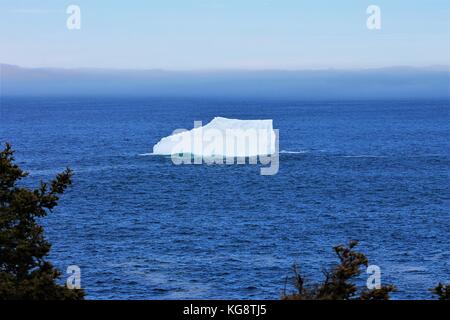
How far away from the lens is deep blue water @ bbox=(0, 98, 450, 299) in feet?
119

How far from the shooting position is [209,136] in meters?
75.1

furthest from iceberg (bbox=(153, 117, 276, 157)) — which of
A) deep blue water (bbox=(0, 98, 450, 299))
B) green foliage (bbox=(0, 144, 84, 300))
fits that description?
green foliage (bbox=(0, 144, 84, 300))

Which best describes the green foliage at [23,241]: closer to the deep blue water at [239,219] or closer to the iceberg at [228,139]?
the deep blue water at [239,219]

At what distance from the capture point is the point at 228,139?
75.6 m

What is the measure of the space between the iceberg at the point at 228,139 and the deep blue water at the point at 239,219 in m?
2.04

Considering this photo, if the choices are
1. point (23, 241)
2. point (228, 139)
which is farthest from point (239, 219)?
point (23, 241)

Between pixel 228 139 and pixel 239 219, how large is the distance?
26.3 m

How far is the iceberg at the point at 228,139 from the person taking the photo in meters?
74.4

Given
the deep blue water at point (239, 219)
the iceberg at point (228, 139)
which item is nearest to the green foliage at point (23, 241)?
the deep blue water at point (239, 219)

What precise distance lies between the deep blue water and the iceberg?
6.71ft

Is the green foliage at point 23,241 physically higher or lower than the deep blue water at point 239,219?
higher

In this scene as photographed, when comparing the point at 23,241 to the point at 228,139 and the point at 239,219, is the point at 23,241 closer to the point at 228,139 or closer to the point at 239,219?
the point at 239,219

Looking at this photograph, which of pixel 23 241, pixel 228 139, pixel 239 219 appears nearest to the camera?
pixel 23 241
